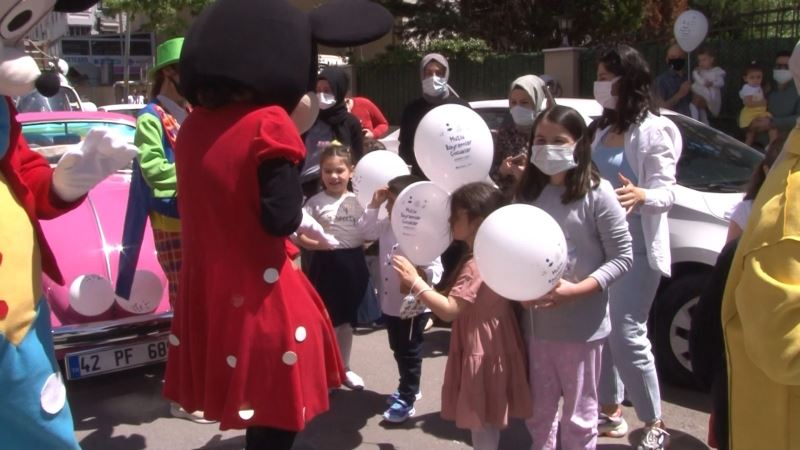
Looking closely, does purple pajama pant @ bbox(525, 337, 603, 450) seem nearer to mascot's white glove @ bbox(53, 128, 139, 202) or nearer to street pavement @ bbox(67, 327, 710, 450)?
street pavement @ bbox(67, 327, 710, 450)

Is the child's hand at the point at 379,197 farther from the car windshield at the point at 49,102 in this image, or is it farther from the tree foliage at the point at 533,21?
the tree foliage at the point at 533,21

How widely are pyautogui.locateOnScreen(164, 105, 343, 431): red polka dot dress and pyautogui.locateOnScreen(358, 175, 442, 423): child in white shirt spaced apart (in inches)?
53.7

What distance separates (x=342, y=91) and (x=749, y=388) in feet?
16.1

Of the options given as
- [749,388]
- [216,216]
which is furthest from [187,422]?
[749,388]

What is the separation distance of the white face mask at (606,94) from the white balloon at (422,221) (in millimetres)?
990

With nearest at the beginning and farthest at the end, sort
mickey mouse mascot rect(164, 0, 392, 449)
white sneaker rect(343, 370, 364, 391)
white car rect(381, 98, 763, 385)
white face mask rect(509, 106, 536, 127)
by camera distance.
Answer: mickey mouse mascot rect(164, 0, 392, 449)
white car rect(381, 98, 763, 385)
white sneaker rect(343, 370, 364, 391)
white face mask rect(509, 106, 536, 127)

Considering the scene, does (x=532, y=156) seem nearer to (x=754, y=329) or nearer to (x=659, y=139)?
(x=659, y=139)

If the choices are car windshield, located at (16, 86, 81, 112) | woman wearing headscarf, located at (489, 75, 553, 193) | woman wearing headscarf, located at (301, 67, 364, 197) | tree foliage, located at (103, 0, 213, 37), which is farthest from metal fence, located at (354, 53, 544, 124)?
woman wearing headscarf, located at (489, 75, 553, 193)

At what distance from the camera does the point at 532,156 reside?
348 centimetres

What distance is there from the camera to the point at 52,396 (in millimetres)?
2713

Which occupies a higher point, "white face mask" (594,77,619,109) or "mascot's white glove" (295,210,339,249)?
"white face mask" (594,77,619,109)

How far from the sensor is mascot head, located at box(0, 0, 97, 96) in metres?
2.67

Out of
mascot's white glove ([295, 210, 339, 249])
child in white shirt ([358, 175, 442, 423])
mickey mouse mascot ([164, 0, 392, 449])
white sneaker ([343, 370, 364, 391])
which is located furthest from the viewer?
white sneaker ([343, 370, 364, 391])

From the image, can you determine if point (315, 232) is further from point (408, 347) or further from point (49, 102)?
point (49, 102)
